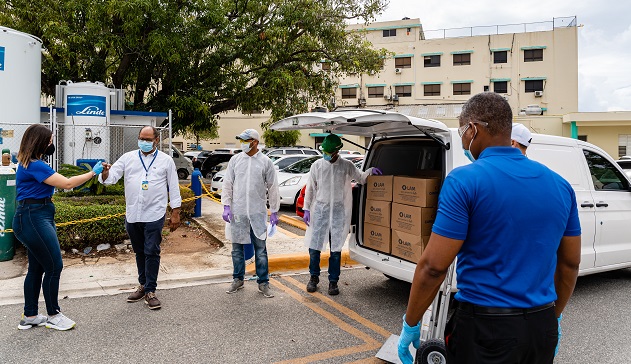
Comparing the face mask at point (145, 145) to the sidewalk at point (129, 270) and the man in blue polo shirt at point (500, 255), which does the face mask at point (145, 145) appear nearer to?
the sidewalk at point (129, 270)

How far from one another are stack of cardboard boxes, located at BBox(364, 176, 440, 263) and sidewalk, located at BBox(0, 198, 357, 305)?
191 cm

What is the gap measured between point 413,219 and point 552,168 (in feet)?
5.88

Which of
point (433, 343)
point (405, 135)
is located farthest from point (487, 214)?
point (405, 135)

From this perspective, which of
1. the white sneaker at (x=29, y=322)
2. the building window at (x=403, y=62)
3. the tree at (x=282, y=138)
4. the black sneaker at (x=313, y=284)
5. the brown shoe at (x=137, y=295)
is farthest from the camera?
the building window at (x=403, y=62)

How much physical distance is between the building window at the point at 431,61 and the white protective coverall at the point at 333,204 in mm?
36844

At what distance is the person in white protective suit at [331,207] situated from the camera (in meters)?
5.37

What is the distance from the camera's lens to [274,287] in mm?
5715

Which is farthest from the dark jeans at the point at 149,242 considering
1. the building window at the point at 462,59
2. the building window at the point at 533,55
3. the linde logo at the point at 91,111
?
the building window at the point at 533,55

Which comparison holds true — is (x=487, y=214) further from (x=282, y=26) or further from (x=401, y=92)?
(x=401, y=92)

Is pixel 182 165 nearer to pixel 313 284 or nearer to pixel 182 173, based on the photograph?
pixel 182 173

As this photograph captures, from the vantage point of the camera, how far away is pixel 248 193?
5387 millimetres

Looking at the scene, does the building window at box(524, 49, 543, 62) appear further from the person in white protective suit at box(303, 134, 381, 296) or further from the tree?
the person in white protective suit at box(303, 134, 381, 296)

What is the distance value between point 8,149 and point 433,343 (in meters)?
9.47

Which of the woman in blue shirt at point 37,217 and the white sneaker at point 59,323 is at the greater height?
the woman in blue shirt at point 37,217
